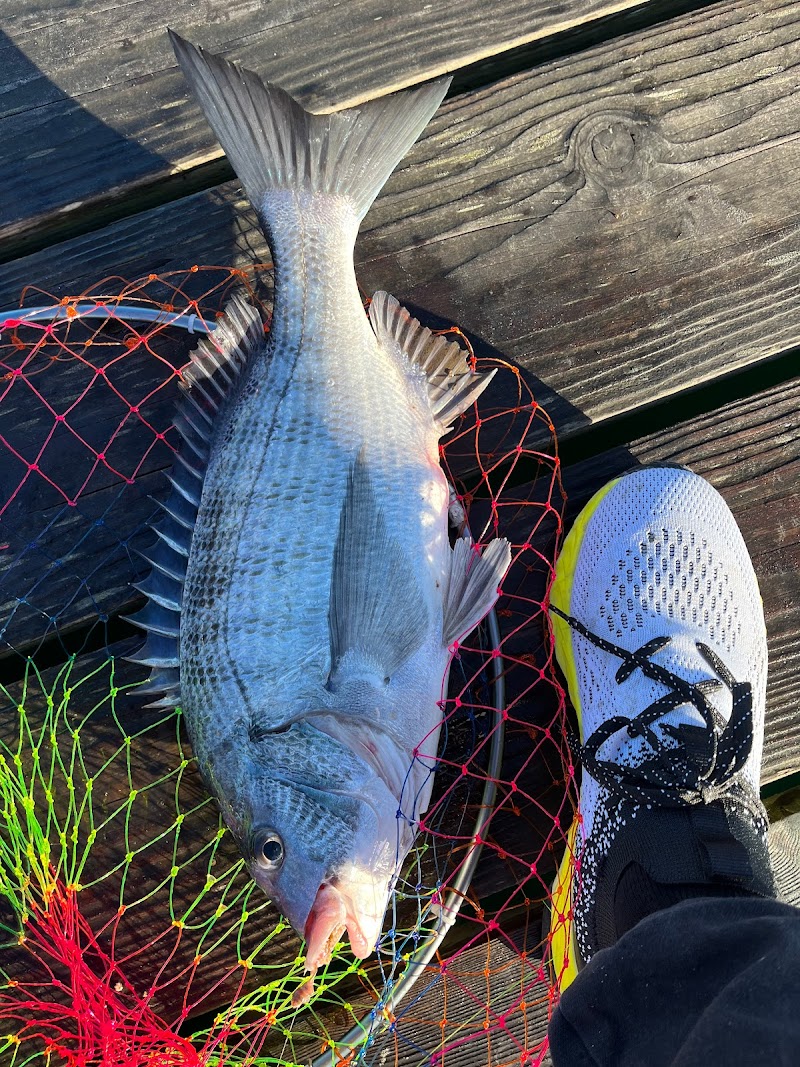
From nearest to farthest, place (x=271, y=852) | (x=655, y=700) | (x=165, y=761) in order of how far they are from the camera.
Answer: (x=271, y=852) → (x=655, y=700) → (x=165, y=761)

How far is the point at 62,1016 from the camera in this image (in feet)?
6.02

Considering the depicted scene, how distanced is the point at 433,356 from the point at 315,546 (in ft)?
1.80

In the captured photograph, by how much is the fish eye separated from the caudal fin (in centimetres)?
132

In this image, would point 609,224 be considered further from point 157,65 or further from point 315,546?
point 157,65

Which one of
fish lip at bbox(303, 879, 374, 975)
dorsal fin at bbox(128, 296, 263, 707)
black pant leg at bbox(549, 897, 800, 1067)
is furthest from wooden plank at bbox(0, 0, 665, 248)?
black pant leg at bbox(549, 897, 800, 1067)

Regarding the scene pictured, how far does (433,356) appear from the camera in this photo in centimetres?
181

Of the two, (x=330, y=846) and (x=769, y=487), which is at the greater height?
(x=769, y=487)

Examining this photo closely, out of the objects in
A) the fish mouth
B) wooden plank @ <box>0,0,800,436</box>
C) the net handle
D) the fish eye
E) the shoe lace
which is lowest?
the fish mouth

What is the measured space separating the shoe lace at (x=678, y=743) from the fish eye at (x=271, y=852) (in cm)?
68

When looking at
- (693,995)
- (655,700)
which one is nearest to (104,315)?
(655,700)

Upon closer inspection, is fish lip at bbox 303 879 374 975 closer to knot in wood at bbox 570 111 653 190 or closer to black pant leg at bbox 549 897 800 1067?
black pant leg at bbox 549 897 800 1067

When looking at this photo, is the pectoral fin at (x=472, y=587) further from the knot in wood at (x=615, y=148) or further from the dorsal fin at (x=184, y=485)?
the knot in wood at (x=615, y=148)

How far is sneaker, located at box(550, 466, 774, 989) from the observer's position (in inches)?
62.0

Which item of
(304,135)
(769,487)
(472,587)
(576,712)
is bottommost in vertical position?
(576,712)
